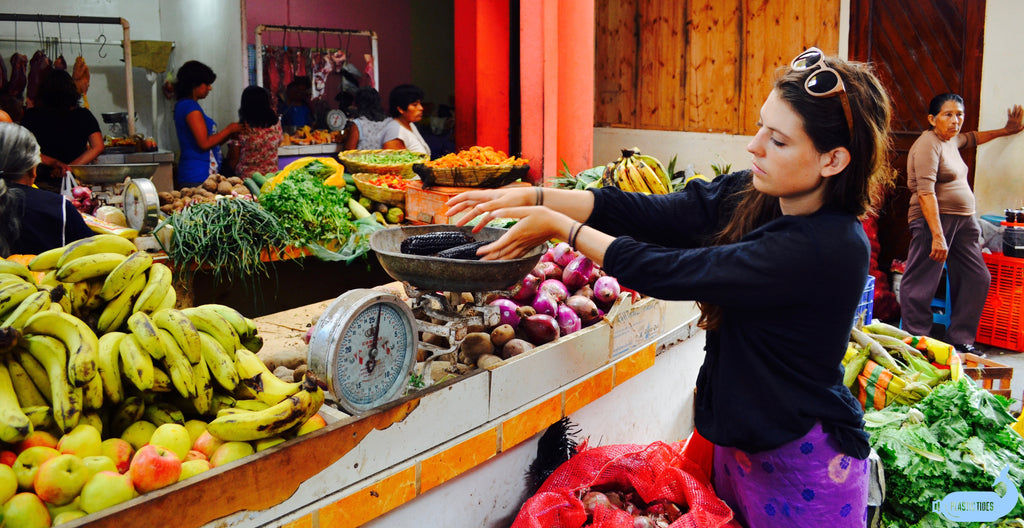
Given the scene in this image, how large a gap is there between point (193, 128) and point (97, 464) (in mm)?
5964

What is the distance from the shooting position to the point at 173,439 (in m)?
1.67

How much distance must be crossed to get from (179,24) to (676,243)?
9666 millimetres

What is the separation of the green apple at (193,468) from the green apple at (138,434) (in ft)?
0.52

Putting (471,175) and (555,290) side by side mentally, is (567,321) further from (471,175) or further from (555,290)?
(471,175)

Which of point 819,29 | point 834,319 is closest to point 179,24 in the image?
point 819,29

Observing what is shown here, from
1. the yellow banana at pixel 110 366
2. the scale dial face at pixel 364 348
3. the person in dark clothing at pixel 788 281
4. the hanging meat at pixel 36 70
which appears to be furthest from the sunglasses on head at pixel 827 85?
the hanging meat at pixel 36 70

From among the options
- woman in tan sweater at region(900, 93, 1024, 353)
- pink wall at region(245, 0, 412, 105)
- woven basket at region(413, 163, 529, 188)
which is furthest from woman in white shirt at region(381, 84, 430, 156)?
woman in tan sweater at region(900, 93, 1024, 353)

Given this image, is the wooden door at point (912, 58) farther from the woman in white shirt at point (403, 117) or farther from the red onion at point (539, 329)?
the red onion at point (539, 329)

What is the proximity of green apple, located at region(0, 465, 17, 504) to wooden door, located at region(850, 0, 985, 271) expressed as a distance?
A: 23.5 ft

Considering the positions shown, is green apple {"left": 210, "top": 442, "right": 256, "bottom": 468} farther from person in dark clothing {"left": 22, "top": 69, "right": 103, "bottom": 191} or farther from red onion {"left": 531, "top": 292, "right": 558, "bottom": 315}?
person in dark clothing {"left": 22, "top": 69, "right": 103, "bottom": 191}

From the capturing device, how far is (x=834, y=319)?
1741 millimetres

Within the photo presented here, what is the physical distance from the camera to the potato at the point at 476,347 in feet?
8.35

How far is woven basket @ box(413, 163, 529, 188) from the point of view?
4980 mm

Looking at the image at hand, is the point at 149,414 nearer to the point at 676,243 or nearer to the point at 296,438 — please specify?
the point at 296,438
